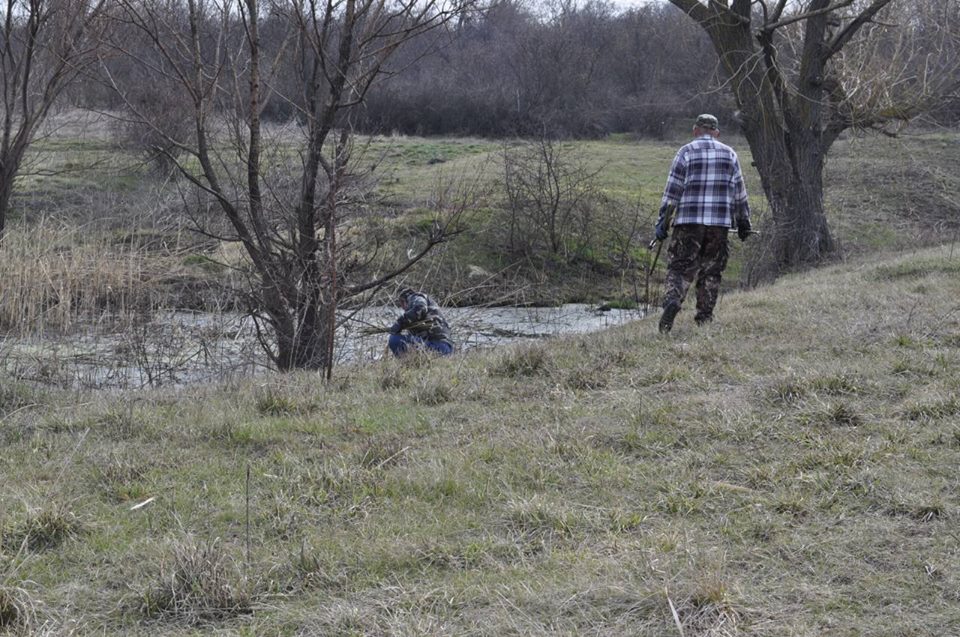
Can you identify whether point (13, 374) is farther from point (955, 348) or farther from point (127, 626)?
point (955, 348)

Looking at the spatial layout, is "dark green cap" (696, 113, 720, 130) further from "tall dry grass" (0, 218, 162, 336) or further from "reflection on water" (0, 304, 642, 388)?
"tall dry grass" (0, 218, 162, 336)

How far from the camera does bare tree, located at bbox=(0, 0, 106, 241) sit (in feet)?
A: 39.9

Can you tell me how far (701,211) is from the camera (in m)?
8.96

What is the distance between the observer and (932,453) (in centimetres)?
504

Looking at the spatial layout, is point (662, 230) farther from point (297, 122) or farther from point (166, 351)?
point (166, 351)

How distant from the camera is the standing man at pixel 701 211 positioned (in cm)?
891

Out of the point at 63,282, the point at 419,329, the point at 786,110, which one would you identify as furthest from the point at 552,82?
the point at 419,329

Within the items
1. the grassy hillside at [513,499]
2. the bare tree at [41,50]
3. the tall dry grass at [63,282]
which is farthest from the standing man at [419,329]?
the bare tree at [41,50]

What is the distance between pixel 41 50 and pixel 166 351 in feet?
17.2

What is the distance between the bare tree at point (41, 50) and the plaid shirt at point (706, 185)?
22.0 ft

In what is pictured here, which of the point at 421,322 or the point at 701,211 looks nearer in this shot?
the point at 701,211

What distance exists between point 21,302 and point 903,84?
15064 millimetres

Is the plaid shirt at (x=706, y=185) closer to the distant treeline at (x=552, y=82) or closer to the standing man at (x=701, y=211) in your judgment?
the standing man at (x=701, y=211)

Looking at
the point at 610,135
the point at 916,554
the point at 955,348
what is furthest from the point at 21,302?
the point at 610,135
